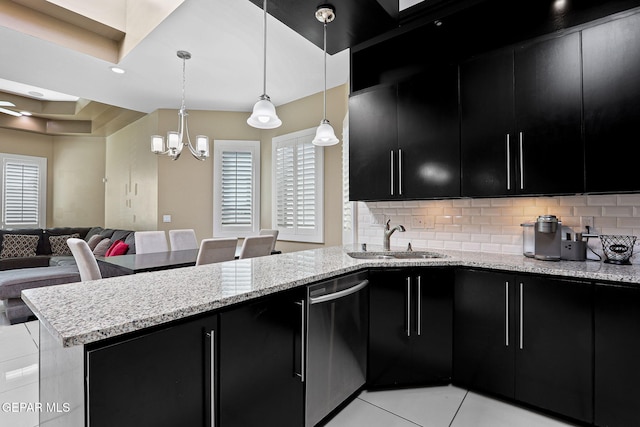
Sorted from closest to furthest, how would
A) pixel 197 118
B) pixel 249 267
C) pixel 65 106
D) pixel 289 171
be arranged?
pixel 249 267, pixel 289 171, pixel 197 118, pixel 65 106

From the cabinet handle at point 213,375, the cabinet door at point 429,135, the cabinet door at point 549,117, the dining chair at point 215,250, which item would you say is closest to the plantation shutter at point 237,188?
the dining chair at point 215,250

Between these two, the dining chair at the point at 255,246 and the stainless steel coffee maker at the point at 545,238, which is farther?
the dining chair at the point at 255,246

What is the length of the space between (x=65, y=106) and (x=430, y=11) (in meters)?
6.82

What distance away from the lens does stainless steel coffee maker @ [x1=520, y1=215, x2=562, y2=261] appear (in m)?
2.07

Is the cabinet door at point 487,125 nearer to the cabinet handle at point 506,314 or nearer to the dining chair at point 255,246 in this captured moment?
the cabinet handle at point 506,314

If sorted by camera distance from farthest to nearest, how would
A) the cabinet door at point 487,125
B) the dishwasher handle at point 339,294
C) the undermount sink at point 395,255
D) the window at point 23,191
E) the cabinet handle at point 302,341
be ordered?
the window at point 23,191 → the undermount sink at point 395,255 → the cabinet door at point 487,125 → the dishwasher handle at point 339,294 → the cabinet handle at point 302,341

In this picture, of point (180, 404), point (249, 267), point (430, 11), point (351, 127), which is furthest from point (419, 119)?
point (180, 404)

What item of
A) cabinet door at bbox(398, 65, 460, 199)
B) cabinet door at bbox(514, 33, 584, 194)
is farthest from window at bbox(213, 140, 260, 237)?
cabinet door at bbox(514, 33, 584, 194)

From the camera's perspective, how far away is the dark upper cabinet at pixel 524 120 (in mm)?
1932

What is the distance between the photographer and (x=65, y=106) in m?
5.91

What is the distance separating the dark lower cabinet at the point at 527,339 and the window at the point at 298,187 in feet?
7.71

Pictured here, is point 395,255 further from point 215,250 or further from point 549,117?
point 215,250

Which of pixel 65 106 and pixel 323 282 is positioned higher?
pixel 65 106

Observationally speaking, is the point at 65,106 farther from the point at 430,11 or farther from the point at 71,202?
A: the point at 430,11
